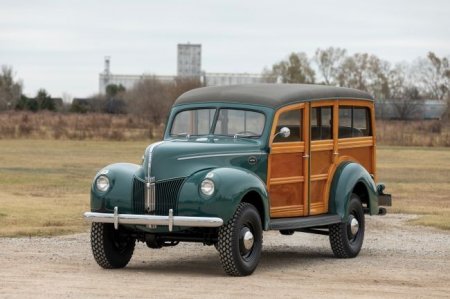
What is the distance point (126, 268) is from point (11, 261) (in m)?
1.46

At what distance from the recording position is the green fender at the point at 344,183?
561 inches

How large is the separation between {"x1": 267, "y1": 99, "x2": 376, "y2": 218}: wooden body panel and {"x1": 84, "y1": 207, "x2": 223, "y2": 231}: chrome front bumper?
1.68 metres

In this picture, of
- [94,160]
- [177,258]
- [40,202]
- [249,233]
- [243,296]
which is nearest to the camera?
[243,296]

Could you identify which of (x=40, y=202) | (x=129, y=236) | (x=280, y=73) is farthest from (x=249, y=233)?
(x=280, y=73)

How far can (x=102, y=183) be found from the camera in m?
12.6

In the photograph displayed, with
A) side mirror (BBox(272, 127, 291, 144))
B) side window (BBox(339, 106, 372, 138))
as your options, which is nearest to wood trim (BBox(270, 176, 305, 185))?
side mirror (BBox(272, 127, 291, 144))

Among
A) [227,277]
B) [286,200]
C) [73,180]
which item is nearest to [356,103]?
[286,200]

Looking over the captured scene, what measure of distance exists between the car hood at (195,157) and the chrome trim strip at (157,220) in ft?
1.76

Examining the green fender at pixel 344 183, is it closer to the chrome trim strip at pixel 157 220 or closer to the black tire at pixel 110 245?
the black tire at pixel 110 245

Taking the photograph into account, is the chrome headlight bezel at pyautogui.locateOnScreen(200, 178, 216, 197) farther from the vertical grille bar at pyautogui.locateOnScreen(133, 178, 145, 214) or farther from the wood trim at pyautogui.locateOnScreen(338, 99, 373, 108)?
the wood trim at pyautogui.locateOnScreen(338, 99, 373, 108)

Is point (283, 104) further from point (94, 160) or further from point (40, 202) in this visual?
point (94, 160)

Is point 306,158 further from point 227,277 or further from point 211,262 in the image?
point 227,277

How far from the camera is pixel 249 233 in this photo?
1227 cm

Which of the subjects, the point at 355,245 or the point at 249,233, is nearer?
the point at 249,233
